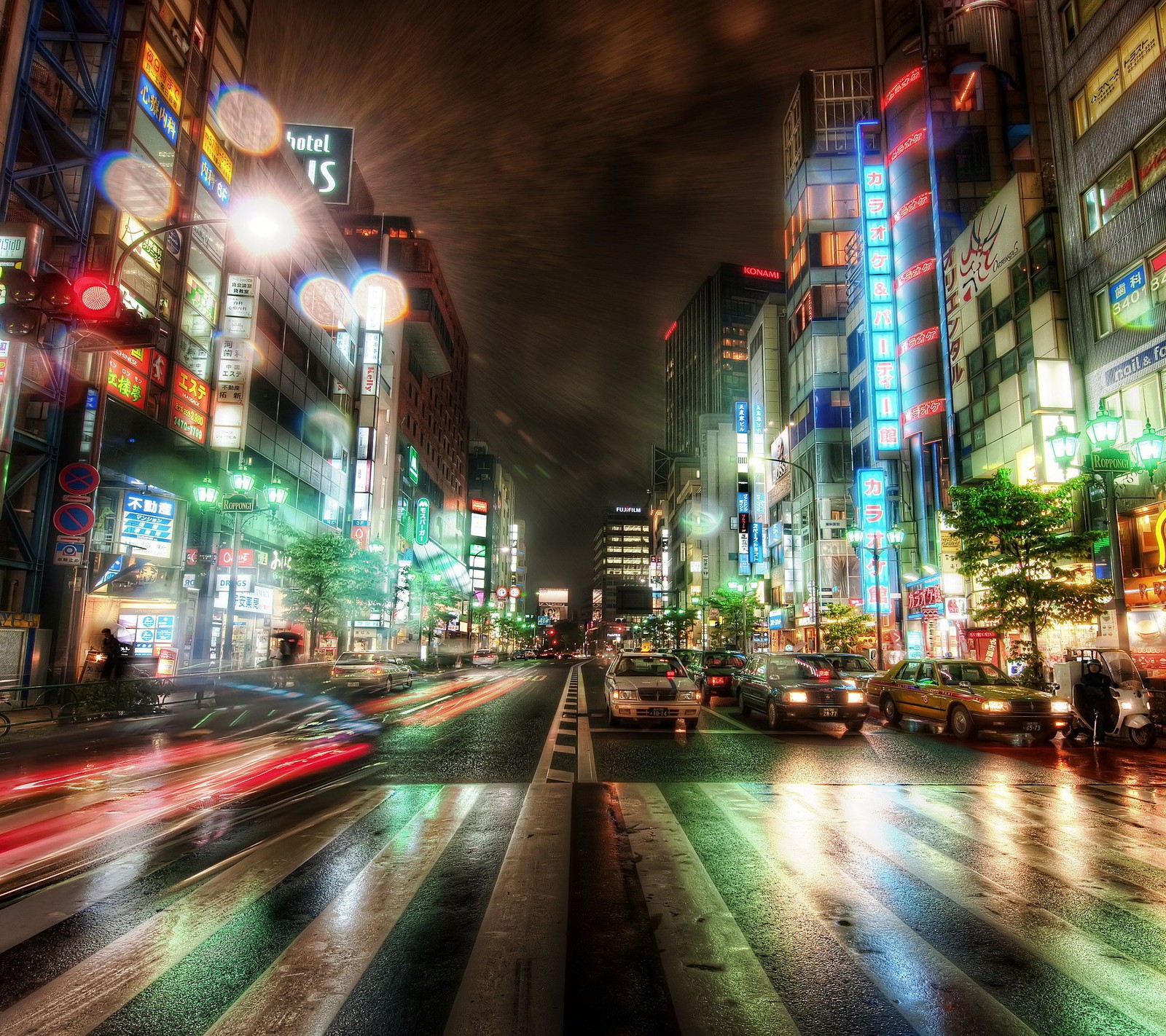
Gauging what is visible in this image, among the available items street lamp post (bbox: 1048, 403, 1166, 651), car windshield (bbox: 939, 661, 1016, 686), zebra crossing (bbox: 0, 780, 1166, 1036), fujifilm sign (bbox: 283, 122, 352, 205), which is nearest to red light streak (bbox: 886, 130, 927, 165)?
fujifilm sign (bbox: 283, 122, 352, 205)

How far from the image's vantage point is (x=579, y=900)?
5176 mm

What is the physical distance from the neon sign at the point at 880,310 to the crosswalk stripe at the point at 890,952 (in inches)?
1471

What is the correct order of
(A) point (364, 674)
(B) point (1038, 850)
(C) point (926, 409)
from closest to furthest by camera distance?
(B) point (1038, 850), (A) point (364, 674), (C) point (926, 409)

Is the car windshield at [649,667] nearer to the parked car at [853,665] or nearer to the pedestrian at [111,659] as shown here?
the parked car at [853,665]

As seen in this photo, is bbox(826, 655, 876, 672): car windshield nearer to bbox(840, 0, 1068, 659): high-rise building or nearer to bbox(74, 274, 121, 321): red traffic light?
bbox(840, 0, 1068, 659): high-rise building

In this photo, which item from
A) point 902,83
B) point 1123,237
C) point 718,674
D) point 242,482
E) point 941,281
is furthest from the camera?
point 902,83

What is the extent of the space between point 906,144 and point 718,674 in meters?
35.0

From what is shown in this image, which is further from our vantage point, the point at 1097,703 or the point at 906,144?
the point at 906,144

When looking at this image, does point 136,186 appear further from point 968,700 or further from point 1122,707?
point 1122,707

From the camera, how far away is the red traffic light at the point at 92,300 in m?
11.0

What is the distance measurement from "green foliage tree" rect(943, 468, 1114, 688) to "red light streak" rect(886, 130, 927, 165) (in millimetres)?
30370

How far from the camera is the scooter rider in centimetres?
1498

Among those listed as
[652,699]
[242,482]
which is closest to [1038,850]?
[652,699]

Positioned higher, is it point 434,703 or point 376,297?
point 376,297
